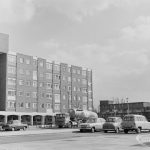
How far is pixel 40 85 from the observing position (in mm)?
91562

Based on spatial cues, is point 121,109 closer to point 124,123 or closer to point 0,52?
point 0,52

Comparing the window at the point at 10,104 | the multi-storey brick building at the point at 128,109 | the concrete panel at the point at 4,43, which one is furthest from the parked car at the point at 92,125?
the multi-storey brick building at the point at 128,109

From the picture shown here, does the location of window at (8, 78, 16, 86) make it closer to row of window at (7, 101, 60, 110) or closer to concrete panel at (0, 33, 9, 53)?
row of window at (7, 101, 60, 110)

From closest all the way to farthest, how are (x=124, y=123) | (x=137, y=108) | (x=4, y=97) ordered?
(x=124, y=123)
(x=4, y=97)
(x=137, y=108)

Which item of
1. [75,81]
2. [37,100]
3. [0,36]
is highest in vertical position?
[0,36]

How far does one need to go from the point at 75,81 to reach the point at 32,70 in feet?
60.0

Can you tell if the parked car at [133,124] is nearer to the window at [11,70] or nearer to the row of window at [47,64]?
the window at [11,70]

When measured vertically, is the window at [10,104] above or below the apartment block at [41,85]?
below

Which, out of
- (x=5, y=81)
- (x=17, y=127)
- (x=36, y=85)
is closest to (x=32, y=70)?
(x=36, y=85)

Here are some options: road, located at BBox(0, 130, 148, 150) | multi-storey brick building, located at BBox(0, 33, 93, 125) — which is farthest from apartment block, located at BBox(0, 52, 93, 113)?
road, located at BBox(0, 130, 148, 150)

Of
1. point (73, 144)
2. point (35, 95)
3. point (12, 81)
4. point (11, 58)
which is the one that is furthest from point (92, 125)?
point (35, 95)

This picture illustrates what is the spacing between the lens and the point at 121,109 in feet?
433

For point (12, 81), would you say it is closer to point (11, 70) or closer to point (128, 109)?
→ point (11, 70)

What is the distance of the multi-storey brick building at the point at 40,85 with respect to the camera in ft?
272
